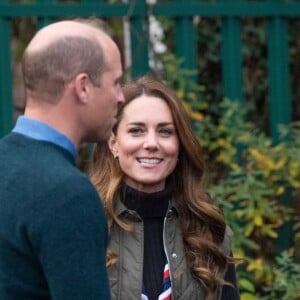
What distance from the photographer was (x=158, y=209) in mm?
3711

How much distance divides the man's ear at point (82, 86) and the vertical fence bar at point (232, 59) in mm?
3412

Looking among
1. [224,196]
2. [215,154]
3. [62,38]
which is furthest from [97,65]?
[215,154]

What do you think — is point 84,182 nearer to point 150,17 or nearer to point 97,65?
point 97,65

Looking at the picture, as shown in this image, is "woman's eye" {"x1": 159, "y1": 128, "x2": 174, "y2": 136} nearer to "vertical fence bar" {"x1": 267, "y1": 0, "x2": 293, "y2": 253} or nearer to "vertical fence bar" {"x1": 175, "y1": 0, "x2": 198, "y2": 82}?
"vertical fence bar" {"x1": 175, "y1": 0, "x2": 198, "y2": 82}

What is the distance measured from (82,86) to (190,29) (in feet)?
11.0

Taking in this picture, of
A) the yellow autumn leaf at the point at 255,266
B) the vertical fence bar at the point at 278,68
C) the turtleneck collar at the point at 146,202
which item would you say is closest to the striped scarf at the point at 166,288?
the turtleneck collar at the point at 146,202

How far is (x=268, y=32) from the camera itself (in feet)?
19.7

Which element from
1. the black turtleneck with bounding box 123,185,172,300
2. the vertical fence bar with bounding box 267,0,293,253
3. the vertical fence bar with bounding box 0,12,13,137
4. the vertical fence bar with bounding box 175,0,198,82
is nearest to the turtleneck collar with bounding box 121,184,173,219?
the black turtleneck with bounding box 123,185,172,300

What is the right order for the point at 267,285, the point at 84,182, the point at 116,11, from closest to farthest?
the point at 84,182, the point at 267,285, the point at 116,11

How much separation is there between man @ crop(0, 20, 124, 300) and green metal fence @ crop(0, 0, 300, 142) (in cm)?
291

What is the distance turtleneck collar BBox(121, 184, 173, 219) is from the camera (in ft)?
12.1

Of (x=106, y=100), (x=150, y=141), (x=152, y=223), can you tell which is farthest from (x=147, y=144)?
(x=106, y=100)

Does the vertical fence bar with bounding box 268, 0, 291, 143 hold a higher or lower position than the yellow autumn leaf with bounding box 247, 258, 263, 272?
higher

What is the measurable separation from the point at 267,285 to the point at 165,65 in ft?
4.57
